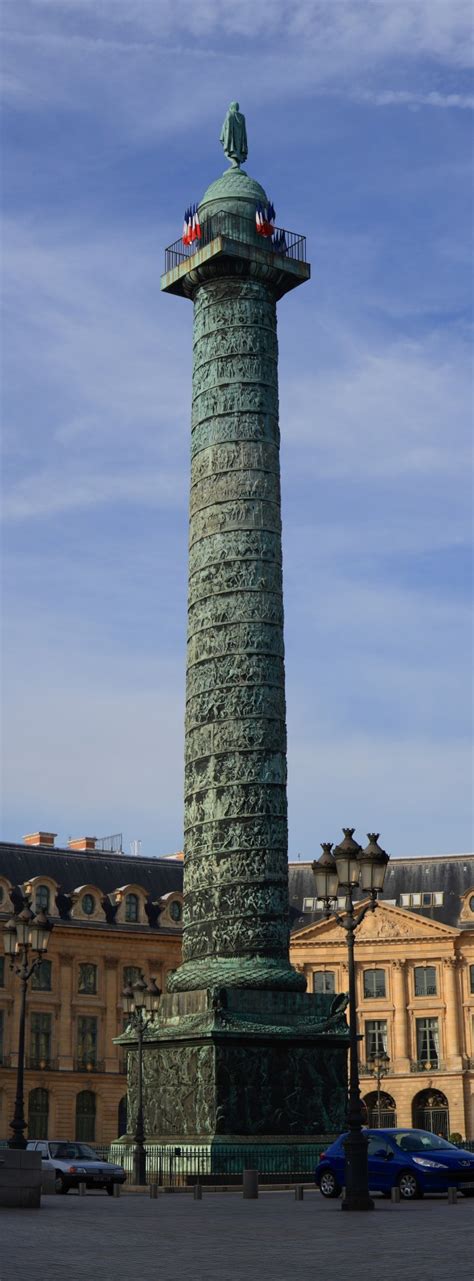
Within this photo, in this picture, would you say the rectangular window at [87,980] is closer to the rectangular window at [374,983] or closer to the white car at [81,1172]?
the rectangular window at [374,983]

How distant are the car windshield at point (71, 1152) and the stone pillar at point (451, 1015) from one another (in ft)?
132

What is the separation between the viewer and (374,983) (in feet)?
228

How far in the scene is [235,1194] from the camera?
25.5 metres

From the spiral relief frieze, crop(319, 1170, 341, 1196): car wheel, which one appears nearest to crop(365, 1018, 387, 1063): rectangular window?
the spiral relief frieze

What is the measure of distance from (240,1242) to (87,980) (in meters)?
49.2

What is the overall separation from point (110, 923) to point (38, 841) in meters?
5.29

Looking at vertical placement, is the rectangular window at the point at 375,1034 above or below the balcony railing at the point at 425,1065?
above

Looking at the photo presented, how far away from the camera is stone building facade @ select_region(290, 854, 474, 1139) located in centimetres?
6744

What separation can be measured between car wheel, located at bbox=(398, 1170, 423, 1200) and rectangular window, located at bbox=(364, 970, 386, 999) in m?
48.1

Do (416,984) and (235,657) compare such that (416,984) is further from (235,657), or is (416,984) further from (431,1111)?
(235,657)

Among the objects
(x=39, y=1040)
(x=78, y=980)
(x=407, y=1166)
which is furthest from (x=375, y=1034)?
(x=407, y=1166)

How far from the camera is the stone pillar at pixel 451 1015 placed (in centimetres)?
6738

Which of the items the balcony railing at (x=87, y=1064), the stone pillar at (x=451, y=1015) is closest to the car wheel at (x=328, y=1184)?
the balcony railing at (x=87, y=1064)

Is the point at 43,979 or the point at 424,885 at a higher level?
the point at 424,885
